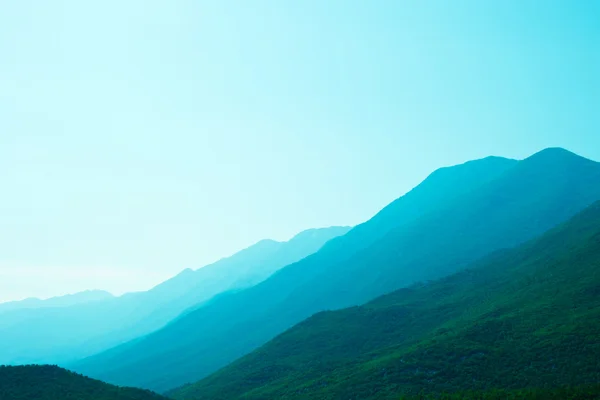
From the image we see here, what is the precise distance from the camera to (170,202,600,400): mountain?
4794 cm

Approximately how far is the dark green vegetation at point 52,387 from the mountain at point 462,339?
23.0m

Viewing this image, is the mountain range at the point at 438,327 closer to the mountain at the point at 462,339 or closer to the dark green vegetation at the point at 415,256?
the mountain at the point at 462,339

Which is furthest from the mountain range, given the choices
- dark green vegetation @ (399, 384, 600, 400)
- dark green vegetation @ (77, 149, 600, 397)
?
dark green vegetation @ (77, 149, 600, 397)

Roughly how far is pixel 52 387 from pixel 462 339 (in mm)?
53514

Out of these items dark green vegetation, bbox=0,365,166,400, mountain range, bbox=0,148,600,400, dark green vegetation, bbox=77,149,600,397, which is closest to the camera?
dark green vegetation, bbox=0,365,166,400

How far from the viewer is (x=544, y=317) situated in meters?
60.1

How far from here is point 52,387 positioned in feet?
154

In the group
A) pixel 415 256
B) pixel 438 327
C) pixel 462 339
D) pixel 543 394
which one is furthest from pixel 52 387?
pixel 415 256

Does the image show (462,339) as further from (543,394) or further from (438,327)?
(543,394)

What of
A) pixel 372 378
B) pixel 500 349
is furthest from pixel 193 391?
pixel 500 349

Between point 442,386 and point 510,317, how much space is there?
24039mm

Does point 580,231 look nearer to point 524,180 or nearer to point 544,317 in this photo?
point 544,317

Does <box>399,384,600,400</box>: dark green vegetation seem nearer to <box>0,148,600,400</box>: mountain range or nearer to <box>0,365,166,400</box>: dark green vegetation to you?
<box>0,148,600,400</box>: mountain range

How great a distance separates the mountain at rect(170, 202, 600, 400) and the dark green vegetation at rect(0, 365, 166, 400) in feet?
75.6
